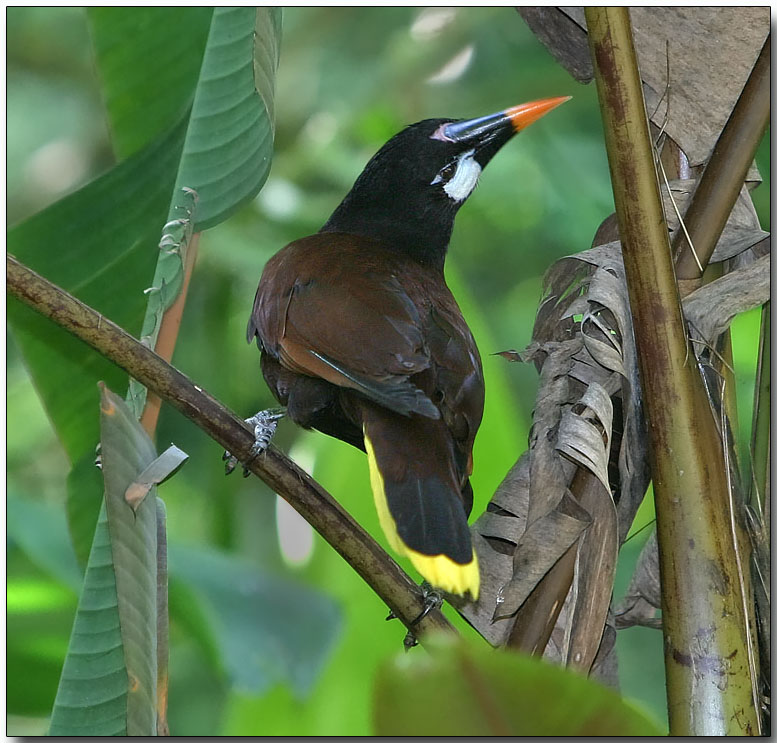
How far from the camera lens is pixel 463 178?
1.26 meters

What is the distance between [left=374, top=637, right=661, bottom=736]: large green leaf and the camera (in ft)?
1.41

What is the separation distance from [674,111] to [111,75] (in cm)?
70

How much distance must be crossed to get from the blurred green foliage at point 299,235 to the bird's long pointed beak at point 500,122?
4 centimetres

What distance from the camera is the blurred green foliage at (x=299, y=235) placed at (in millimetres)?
1109

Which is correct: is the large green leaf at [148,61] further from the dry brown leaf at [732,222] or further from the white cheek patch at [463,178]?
the dry brown leaf at [732,222]

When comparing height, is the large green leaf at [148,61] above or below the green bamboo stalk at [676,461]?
above

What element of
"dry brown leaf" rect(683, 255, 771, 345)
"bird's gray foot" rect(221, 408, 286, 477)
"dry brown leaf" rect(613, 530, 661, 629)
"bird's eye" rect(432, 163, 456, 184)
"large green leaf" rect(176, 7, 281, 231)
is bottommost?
"dry brown leaf" rect(613, 530, 661, 629)

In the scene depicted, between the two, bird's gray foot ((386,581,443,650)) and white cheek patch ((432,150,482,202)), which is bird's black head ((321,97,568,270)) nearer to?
white cheek patch ((432,150,482,202))

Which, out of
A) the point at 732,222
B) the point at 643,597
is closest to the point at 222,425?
the point at 643,597

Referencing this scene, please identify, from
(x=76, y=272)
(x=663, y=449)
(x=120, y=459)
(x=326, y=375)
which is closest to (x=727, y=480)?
(x=663, y=449)

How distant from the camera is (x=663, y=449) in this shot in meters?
0.86

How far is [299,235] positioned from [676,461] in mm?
680

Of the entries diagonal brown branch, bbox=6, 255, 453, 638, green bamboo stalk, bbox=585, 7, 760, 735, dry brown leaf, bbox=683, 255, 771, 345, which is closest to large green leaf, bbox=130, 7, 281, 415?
diagonal brown branch, bbox=6, 255, 453, 638

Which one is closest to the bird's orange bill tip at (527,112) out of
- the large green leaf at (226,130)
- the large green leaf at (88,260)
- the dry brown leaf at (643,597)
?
the large green leaf at (226,130)
